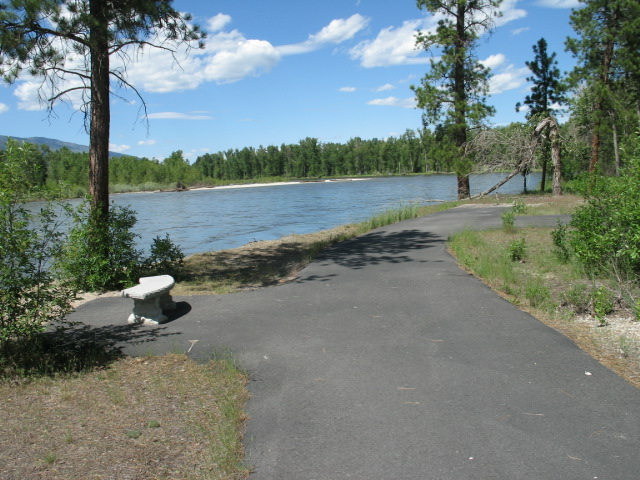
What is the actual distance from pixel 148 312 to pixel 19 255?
236 centimetres

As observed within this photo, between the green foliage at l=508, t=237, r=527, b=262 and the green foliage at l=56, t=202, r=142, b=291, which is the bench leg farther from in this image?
the green foliage at l=508, t=237, r=527, b=262

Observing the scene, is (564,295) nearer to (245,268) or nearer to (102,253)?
(245,268)

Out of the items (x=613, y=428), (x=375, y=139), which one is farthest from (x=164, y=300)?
(x=375, y=139)

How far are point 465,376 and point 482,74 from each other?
82.8 feet

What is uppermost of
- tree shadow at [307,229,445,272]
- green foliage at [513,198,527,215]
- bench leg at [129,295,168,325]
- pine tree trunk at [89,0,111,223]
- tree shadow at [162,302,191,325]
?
pine tree trunk at [89,0,111,223]

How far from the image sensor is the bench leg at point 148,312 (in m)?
7.64

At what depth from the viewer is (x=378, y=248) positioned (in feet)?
44.0

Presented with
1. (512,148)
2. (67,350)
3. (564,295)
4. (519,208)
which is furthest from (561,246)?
(512,148)

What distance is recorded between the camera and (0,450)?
13.3ft

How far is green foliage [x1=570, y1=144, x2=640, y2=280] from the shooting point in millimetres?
6652

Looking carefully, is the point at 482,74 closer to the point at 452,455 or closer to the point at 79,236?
the point at 79,236

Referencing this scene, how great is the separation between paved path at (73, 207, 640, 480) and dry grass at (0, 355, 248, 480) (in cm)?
27

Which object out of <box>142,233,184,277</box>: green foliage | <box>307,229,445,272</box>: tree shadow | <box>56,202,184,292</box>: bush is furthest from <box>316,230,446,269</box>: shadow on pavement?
<box>56,202,184,292</box>: bush

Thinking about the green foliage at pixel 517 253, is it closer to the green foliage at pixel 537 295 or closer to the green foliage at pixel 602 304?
the green foliage at pixel 537 295
